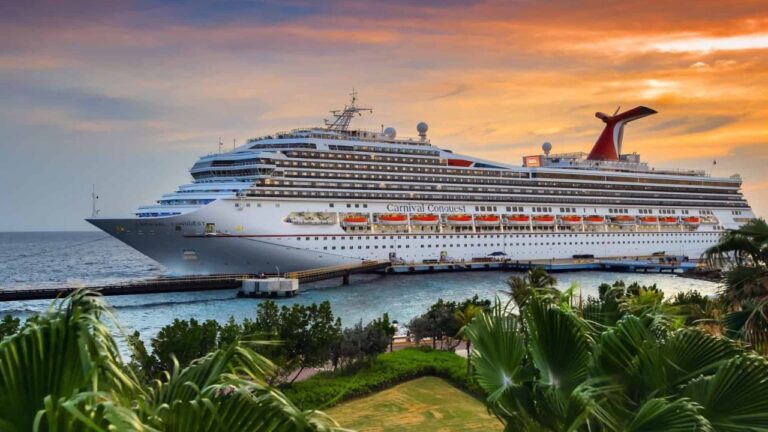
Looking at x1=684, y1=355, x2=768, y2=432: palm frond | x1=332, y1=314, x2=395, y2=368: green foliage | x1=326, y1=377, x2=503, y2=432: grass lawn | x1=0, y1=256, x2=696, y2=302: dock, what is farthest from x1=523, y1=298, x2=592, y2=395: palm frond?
x1=0, y1=256, x2=696, y2=302: dock

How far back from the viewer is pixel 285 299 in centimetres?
4831

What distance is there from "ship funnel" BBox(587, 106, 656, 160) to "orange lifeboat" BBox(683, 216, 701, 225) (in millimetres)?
11550

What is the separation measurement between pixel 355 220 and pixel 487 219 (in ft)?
55.7

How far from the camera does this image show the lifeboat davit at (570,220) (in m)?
74.9

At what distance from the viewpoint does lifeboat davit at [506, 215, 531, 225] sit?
71.7 meters

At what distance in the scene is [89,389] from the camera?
3.95 metres

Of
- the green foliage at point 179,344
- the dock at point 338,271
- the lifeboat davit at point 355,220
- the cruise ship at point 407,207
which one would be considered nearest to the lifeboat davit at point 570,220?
the cruise ship at point 407,207

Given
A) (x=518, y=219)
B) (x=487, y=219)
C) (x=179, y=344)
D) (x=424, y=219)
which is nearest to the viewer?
(x=179, y=344)

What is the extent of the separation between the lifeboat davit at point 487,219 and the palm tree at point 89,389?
65992 mm

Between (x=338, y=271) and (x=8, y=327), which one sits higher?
(x=8, y=327)

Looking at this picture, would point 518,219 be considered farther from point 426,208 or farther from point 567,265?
point 426,208

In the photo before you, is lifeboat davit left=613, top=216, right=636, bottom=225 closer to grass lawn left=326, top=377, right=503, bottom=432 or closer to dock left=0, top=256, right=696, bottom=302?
dock left=0, top=256, right=696, bottom=302

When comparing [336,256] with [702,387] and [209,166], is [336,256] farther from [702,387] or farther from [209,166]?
[702,387]

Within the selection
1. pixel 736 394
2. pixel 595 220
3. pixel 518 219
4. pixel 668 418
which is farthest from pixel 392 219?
pixel 668 418
